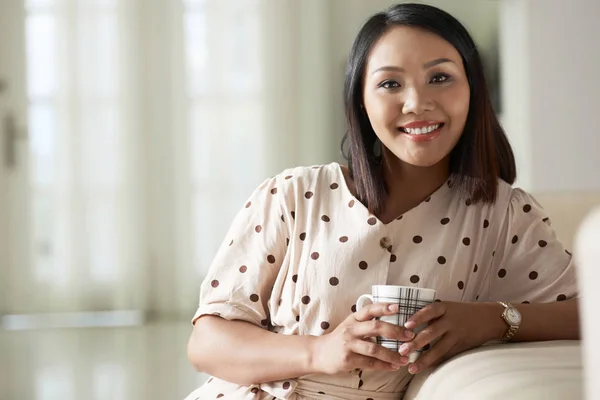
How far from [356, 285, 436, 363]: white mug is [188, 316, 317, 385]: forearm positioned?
15cm

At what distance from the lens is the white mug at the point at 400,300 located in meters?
1.17

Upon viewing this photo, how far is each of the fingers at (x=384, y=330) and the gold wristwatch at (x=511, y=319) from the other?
0.60ft

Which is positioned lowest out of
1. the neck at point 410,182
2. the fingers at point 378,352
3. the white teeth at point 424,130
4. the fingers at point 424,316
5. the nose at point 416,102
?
the fingers at point 378,352

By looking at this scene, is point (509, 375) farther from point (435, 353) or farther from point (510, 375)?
point (435, 353)

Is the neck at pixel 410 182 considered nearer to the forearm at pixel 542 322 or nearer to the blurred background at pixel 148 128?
the forearm at pixel 542 322

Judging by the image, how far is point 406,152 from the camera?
1380 mm

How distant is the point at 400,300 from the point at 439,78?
15.6 inches

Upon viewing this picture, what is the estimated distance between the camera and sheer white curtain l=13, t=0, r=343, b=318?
4.54 metres

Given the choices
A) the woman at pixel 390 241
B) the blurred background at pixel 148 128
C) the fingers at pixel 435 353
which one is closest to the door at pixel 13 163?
the blurred background at pixel 148 128

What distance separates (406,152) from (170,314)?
340 centimetres

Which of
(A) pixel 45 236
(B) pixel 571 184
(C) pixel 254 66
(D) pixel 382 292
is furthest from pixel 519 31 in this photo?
(D) pixel 382 292

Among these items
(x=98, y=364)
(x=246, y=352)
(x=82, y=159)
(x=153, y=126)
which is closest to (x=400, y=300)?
(x=246, y=352)

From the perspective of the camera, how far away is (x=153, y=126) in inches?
179

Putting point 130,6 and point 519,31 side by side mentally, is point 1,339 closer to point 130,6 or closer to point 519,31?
point 130,6
